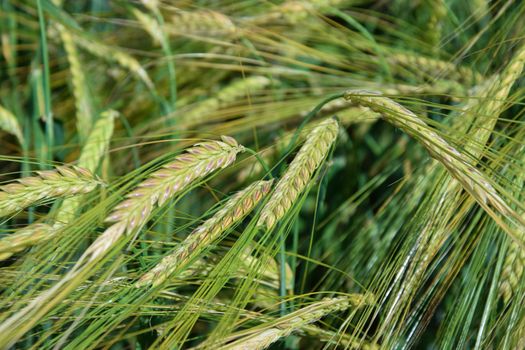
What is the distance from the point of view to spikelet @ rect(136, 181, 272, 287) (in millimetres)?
542

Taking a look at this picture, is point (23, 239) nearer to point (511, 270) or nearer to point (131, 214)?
point (131, 214)

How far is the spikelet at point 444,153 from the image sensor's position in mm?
494

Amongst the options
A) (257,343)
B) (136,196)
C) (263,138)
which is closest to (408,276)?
(257,343)

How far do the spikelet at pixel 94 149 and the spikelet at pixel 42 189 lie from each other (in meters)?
0.18

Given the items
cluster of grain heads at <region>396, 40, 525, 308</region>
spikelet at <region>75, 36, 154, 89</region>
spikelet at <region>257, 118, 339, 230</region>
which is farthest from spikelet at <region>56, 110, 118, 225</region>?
cluster of grain heads at <region>396, 40, 525, 308</region>

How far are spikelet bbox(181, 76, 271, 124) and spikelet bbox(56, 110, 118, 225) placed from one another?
0.14m

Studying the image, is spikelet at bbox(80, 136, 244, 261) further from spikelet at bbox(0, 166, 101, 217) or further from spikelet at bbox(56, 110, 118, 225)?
spikelet at bbox(56, 110, 118, 225)

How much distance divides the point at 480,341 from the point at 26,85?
1106mm

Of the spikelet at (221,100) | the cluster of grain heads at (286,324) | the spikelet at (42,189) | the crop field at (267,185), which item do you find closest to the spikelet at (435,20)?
the crop field at (267,185)

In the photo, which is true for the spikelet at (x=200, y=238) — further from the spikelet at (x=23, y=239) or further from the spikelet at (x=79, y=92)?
the spikelet at (x=79, y=92)

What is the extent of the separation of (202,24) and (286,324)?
65 cm

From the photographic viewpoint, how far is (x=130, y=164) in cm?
108

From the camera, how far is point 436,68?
3.44ft

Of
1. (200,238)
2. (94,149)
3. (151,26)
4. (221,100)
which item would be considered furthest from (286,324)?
(151,26)
